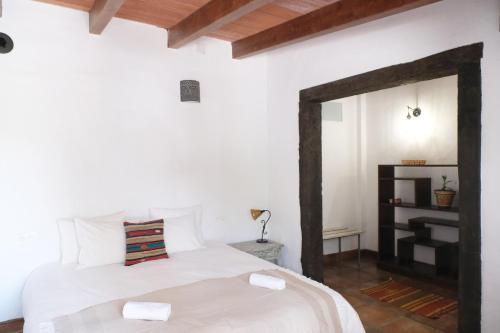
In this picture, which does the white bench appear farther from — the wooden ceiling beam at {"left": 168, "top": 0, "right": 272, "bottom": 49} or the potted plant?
the wooden ceiling beam at {"left": 168, "top": 0, "right": 272, "bottom": 49}

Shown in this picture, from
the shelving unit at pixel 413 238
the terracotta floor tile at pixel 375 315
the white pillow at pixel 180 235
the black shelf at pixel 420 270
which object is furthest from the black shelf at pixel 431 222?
the white pillow at pixel 180 235

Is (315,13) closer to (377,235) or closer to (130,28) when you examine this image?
(130,28)

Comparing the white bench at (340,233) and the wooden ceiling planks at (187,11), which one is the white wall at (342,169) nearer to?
the white bench at (340,233)

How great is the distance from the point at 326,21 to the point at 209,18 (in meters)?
0.95

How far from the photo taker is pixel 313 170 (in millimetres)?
3605

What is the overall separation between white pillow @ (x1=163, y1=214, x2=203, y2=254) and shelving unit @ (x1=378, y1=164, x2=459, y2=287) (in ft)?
8.14

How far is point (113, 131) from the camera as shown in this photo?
3.25 metres

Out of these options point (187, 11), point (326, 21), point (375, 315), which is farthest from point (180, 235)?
point (326, 21)

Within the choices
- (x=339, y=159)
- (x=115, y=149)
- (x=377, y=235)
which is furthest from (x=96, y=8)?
(x=377, y=235)

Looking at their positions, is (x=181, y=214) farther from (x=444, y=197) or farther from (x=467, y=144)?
(x=444, y=197)

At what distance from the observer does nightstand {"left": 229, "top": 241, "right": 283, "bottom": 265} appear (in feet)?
12.0

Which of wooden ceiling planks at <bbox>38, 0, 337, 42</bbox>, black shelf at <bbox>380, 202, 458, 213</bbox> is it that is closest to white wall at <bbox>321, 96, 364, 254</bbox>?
black shelf at <bbox>380, 202, 458, 213</bbox>

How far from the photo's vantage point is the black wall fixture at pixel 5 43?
278 cm

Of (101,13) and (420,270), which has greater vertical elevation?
(101,13)
